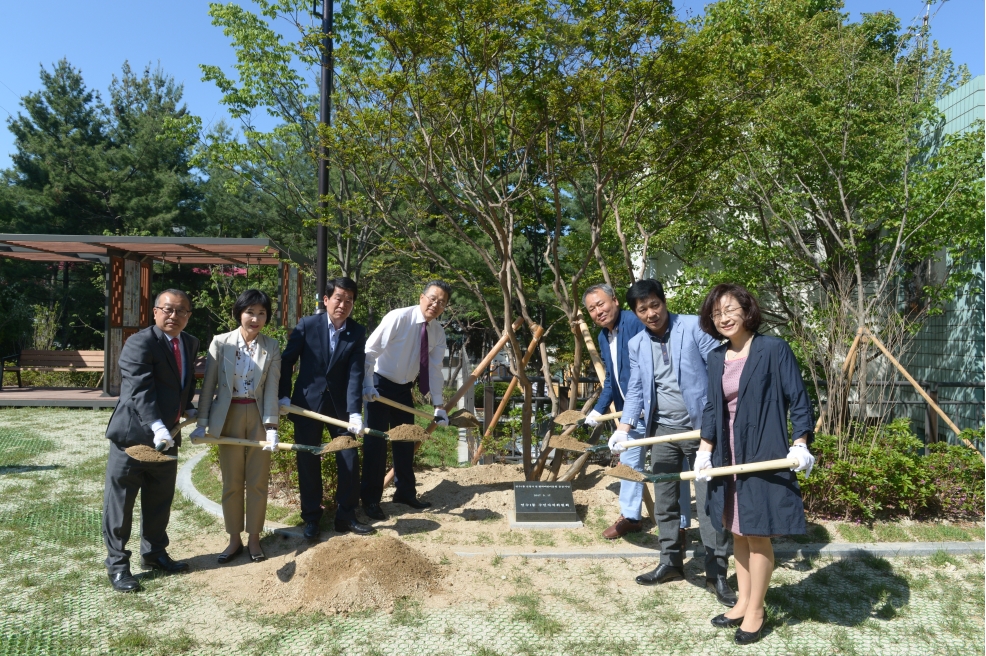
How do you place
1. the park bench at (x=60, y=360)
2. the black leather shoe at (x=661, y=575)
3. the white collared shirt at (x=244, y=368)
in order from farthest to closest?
the park bench at (x=60, y=360) → the white collared shirt at (x=244, y=368) → the black leather shoe at (x=661, y=575)

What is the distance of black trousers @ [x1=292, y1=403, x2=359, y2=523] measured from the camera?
16.7 ft

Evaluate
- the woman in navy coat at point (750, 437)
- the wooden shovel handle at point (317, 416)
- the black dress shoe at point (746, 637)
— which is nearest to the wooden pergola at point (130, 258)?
the wooden shovel handle at point (317, 416)

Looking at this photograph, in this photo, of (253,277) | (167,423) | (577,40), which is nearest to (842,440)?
(577,40)

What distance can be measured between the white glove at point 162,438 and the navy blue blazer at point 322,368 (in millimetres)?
971

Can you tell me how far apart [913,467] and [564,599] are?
318 centimetres

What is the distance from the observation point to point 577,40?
604 centimetres

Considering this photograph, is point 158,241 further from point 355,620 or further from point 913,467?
point 913,467

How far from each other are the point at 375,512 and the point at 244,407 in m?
1.46

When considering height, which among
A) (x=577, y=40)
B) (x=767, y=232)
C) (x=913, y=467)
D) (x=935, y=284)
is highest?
(x=577, y=40)

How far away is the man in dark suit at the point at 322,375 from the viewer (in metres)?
5.05

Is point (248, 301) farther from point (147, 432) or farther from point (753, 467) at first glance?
point (753, 467)

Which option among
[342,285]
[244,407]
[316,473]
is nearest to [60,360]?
[316,473]

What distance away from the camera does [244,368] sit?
4668 millimetres

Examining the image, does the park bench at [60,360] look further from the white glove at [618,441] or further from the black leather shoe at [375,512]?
the white glove at [618,441]
